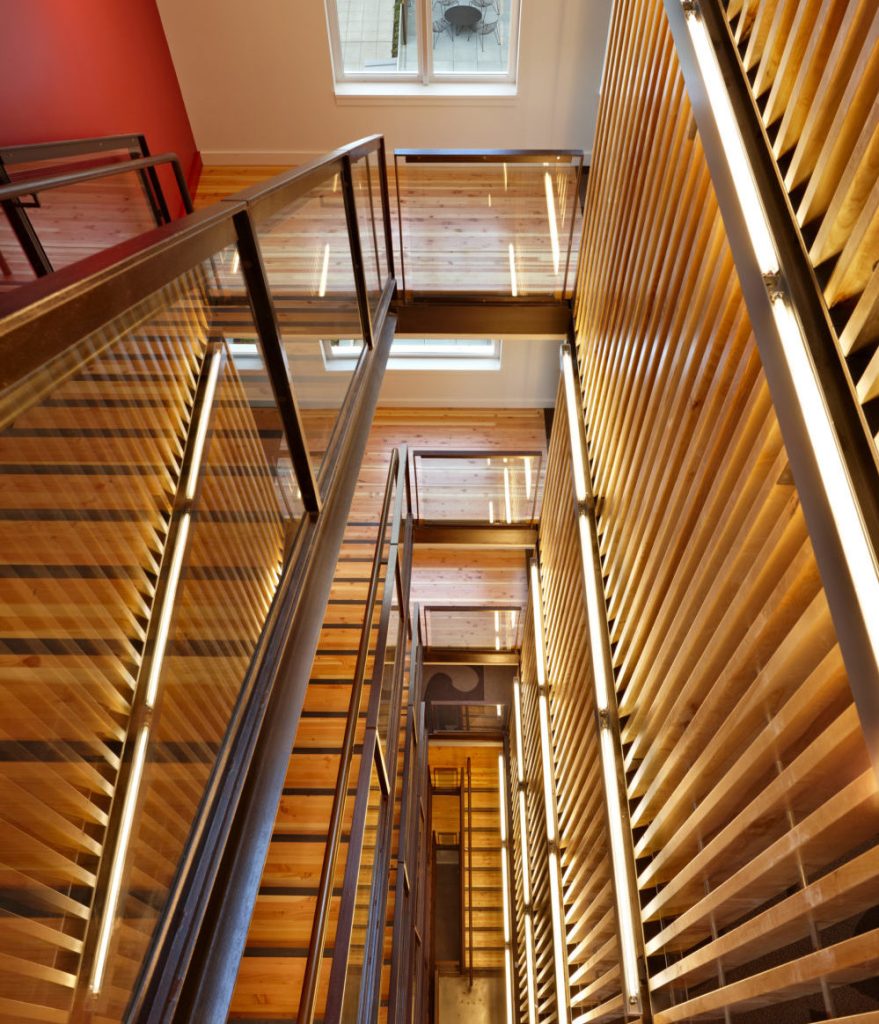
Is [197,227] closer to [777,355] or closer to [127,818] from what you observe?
[127,818]

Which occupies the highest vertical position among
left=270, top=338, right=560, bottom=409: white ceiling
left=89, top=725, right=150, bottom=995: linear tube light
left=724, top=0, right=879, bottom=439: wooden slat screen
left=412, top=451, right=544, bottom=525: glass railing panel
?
left=270, top=338, right=560, bottom=409: white ceiling

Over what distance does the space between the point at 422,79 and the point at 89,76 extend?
3.19 meters

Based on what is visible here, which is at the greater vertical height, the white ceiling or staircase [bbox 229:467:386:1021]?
the white ceiling

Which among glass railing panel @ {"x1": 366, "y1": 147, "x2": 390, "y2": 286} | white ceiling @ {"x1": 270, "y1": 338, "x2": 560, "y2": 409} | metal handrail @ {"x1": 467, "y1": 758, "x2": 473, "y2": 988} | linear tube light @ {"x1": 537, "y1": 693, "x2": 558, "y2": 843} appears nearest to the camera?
glass railing panel @ {"x1": 366, "y1": 147, "x2": 390, "y2": 286}

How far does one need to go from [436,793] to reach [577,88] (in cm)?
1053

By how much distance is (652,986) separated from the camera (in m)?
3.28

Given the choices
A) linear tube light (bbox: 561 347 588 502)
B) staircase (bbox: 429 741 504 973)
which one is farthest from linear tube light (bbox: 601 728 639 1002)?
staircase (bbox: 429 741 504 973)

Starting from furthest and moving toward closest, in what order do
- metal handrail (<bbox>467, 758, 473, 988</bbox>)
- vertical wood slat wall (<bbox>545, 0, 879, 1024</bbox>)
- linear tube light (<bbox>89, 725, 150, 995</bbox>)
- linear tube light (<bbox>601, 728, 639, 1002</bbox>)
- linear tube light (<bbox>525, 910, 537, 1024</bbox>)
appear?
metal handrail (<bbox>467, 758, 473, 988</bbox>), linear tube light (<bbox>525, 910, 537, 1024</bbox>), linear tube light (<bbox>601, 728, 639, 1002</bbox>), vertical wood slat wall (<bbox>545, 0, 879, 1024</bbox>), linear tube light (<bbox>89, 725, 150, 995</bbox>)

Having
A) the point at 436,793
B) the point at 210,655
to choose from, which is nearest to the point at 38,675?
the point at 210,655

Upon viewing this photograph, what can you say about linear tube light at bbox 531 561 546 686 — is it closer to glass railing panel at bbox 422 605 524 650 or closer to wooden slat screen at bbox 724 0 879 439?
glass railing panel at bbox 422 605 524 650

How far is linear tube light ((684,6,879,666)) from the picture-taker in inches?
65.1

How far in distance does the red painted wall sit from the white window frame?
1600 millimetres

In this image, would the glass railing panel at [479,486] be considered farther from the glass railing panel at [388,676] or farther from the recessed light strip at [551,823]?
the glass railing panel at [388,676]

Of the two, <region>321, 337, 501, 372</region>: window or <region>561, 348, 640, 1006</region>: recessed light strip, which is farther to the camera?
<region>321, 337, 501, 372</region>: window
